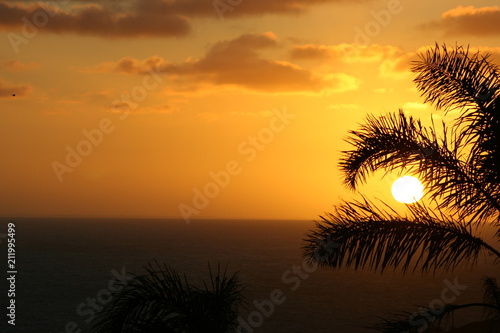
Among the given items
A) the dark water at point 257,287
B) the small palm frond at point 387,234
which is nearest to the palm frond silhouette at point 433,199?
Result: the small palm frond at point 387,234

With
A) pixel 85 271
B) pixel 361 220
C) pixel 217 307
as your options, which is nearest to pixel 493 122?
pixel 361 220

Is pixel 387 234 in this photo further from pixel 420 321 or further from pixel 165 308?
pixel 165 308

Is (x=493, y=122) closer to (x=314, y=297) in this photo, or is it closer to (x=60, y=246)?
(x=314, y=297)

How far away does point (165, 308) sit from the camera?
8.61 metres

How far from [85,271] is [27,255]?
40034mm

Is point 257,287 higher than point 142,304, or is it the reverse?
point 257,287

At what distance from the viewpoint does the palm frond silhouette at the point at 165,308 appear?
321 inches

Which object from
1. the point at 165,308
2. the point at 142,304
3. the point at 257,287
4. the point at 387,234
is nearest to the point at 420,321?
the point at 387,234

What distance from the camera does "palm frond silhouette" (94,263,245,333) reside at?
816cm

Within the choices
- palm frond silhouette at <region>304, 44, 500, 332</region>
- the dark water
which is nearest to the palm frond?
palm frond silhouette at <region>304, 44, 500, 332</region>

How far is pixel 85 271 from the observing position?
355 feet

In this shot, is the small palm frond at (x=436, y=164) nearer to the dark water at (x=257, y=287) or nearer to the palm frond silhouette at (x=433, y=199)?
the palm frond silhouette at (x=433, y=199)

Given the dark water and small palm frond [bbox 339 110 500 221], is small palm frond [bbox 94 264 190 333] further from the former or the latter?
the dark water

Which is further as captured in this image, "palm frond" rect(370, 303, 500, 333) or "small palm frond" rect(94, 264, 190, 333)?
"palm frond" rect(370, 303, 500, 333)
